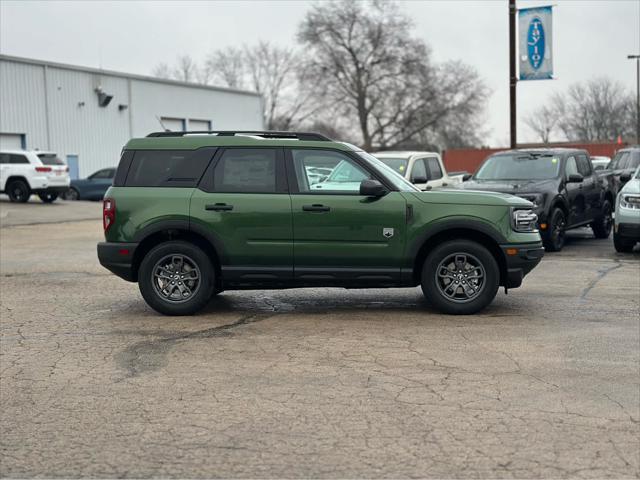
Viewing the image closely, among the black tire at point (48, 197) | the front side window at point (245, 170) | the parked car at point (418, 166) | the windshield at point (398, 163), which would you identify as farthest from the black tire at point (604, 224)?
the black tire at point (48, 197)

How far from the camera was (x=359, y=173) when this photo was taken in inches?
359

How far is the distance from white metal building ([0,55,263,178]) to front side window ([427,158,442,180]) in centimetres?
1948

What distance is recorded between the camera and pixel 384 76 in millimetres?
64062

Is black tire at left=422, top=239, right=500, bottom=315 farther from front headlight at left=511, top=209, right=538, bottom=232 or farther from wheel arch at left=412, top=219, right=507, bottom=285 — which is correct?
front headlight at left=511, top=209, right=538, bottom=232

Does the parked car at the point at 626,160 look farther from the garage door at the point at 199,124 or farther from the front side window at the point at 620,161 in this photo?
the garage door at the point at 199,124

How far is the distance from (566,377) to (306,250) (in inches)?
130

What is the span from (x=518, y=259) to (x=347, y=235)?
5.78 ft

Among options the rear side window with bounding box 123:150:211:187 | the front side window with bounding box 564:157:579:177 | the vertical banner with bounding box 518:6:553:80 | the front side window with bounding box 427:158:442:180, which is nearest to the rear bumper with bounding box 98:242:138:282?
the rear side window with bounding box 123:150:211:187

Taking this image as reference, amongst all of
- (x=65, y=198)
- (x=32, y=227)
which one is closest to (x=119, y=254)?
(x=32, y=227)

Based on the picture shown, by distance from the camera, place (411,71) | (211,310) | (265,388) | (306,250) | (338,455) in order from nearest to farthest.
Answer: (338,455) → (265,388) → (306,250) → (211,310) → (411,71)

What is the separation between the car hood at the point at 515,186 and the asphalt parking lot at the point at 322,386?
4068mm

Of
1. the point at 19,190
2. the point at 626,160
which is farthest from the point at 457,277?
the point at 19,190

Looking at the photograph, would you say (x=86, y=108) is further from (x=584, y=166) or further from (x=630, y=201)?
(x=630, y=201)

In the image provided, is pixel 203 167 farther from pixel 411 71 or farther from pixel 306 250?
pixel 411 71
